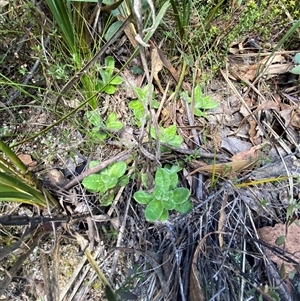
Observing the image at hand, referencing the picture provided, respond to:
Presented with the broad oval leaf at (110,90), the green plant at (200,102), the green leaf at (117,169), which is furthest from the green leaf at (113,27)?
the green leaf at (117,169)

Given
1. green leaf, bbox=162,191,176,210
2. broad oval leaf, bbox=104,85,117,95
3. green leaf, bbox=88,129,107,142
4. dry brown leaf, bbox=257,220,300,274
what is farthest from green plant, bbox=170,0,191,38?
dry brown leaf, bbox=257,220,300,274

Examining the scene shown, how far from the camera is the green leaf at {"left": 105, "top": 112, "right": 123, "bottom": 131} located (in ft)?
3.17

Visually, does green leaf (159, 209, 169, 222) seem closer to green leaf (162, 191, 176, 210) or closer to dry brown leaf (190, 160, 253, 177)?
green leaf (162, 191, 176, 210)

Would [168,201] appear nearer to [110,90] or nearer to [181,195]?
[181,195]

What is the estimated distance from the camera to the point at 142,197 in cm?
85

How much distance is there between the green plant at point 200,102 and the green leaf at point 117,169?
Result: 0.28 meters

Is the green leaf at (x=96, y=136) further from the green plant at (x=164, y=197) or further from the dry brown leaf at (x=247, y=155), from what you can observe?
the dry brown leaf at (x=247, y=155)

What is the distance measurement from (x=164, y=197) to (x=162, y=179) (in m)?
0.05

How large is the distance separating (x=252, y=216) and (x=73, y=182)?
0.50 meters

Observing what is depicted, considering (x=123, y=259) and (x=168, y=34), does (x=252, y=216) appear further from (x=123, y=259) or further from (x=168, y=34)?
(x=168, y=34)

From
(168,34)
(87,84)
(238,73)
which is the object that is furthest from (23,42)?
(238,73)

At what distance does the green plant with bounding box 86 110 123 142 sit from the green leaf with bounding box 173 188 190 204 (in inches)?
10.3

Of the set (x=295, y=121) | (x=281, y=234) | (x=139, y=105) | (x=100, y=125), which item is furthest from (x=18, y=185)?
(x=295, y=121)

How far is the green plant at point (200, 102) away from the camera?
1004 mm
